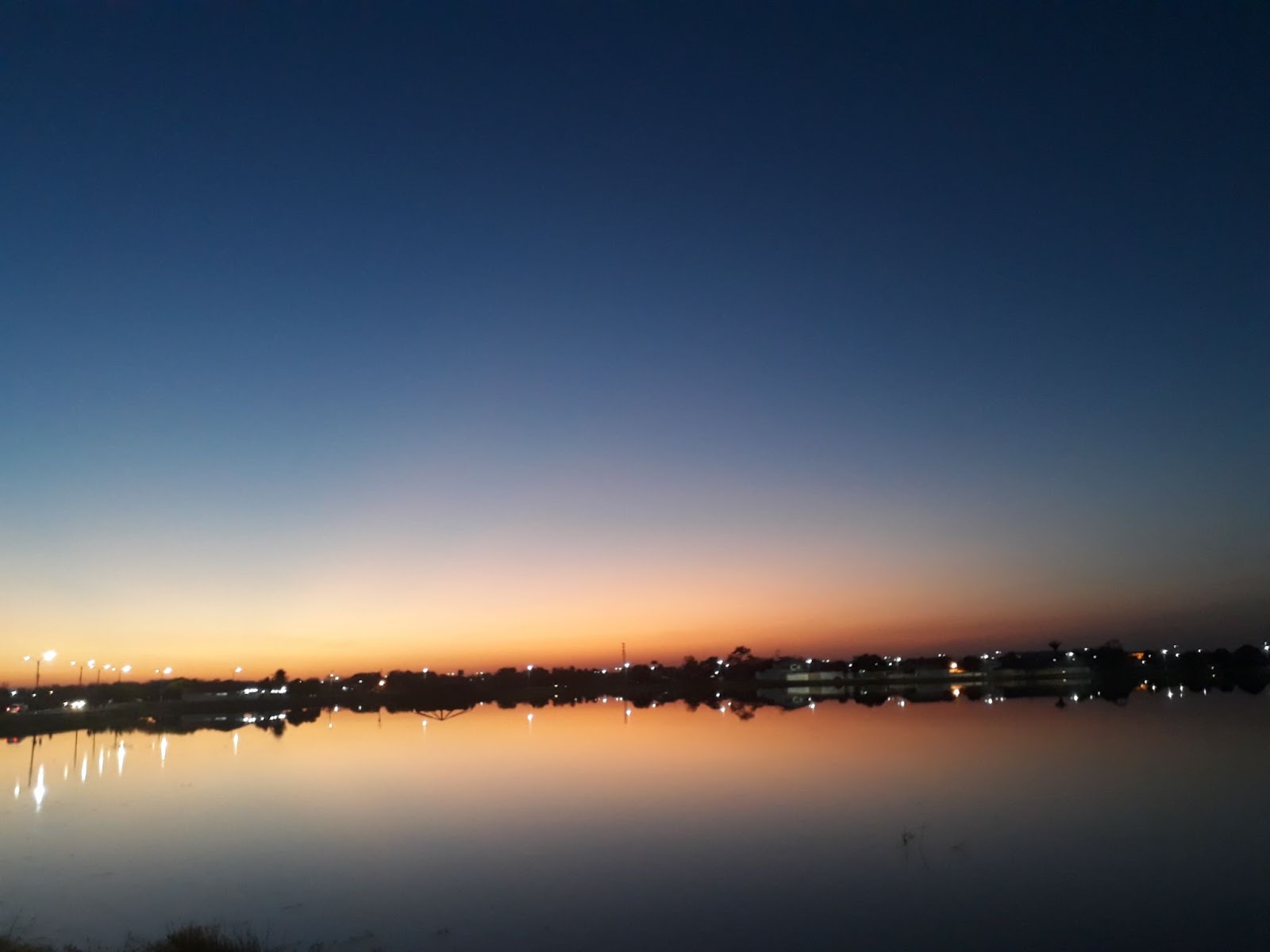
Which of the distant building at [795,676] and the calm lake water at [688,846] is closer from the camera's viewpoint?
the calm lake water at [688,846]

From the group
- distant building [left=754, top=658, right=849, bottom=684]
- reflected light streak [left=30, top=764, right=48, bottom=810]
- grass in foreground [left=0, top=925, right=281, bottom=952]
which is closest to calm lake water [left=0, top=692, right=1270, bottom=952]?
reflected light streak [left=30, top=764, right=48, bottom=810]

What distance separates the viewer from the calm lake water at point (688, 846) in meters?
15.3

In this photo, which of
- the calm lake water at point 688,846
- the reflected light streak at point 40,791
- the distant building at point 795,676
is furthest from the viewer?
the distant building at point 795,676

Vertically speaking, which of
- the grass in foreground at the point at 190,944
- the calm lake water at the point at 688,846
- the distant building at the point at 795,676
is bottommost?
the distant building at the point at 795,676

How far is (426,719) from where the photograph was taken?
80812 mm

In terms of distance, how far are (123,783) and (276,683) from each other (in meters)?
146

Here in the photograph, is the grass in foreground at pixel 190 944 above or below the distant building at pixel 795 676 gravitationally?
above

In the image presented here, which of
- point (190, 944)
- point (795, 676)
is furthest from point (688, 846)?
point (795, 676)

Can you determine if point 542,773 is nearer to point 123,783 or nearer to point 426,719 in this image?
point 123,783

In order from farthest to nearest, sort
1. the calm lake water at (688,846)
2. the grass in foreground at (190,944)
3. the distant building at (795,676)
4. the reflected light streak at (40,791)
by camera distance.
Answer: the distant building at (795,676), the reflected light streak at (40,791), the calm lake water at (688,846), the grass in foreground at (190,944)

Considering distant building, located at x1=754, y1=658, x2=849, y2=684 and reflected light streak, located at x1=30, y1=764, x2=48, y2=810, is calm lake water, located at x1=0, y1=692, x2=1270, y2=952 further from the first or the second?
distant building, located at x1=754, y1=658, x2=849, y2=684

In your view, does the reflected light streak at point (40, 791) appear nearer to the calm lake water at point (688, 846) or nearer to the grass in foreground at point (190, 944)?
the calm lake water at point (688, 846)

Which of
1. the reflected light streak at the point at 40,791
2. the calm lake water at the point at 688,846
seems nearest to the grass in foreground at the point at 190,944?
the calm lake water at the point at 688,846

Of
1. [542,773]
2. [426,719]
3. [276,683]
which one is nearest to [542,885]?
[542,773]
